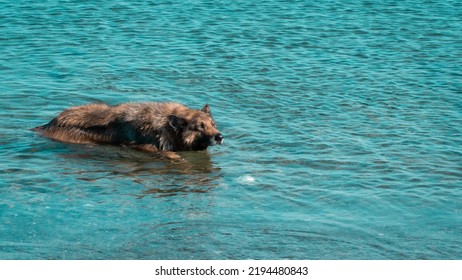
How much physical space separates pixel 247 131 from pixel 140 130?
1.90m

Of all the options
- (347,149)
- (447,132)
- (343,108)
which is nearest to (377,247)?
(347,149)

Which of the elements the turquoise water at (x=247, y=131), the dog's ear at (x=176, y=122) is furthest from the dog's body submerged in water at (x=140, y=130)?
the turquoise water at (x=247, y=131)

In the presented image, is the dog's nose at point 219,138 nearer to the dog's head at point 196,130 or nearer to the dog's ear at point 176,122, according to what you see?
the dog's head at point 196,130

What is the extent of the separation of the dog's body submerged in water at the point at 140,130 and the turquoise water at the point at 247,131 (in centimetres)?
21

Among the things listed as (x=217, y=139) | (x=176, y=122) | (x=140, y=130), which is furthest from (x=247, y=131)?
(x=140, y=130)

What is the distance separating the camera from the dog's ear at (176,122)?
13555mm

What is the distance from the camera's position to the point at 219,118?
15359mm

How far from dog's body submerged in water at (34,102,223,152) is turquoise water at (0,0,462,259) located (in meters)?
0.21

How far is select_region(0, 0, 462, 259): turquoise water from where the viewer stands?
9.80 metres

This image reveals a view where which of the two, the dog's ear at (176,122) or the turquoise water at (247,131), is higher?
the dog's ear at (176,122)

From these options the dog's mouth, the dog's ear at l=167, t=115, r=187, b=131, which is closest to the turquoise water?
the dog's mouth

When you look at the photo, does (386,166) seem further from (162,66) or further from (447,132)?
Result: (162,66)

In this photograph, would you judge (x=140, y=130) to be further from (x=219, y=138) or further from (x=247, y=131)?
(x=247, y=131)

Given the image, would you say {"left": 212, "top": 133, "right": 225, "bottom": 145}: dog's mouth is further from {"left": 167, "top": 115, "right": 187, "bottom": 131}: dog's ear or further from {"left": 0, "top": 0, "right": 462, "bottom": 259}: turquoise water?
{"left": 167, "top": 115, "right": 187, "bottom": 131}: dog's ear
